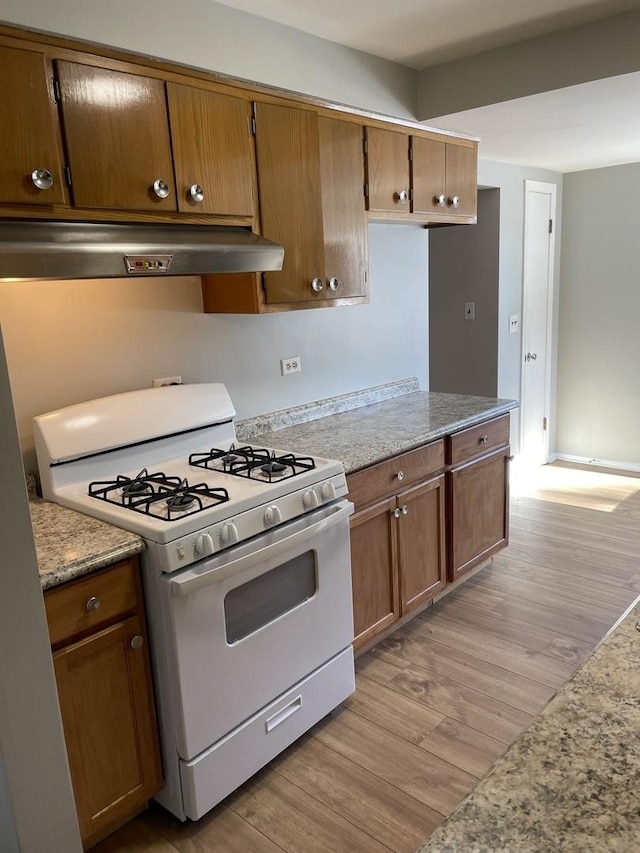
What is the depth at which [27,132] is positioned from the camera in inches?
67.7

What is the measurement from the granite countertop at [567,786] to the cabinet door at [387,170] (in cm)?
232

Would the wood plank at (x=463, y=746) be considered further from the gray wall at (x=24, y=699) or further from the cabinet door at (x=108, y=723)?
the gray wall at (x=24, y=699)

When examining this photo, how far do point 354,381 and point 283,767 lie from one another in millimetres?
1849

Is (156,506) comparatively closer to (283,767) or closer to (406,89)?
(283,767)

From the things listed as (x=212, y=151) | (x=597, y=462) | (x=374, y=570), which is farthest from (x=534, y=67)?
(x=597, y=462)

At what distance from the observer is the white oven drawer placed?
188 cm

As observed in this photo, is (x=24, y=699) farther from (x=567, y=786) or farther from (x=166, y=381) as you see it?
(x=166, y=381)

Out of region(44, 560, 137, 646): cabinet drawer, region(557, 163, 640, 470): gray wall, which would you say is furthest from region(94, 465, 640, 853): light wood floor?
region(557, 163, 640, 470): gray wall

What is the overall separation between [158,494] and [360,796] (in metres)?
1.14

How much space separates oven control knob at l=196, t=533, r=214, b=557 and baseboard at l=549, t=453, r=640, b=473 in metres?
4.38

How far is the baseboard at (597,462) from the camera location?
5.20 m

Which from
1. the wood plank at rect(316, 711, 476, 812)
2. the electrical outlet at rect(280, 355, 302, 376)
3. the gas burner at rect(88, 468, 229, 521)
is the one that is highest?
the electrical outlet at rect(280, 355, 302, 376)

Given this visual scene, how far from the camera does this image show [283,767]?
217 cm

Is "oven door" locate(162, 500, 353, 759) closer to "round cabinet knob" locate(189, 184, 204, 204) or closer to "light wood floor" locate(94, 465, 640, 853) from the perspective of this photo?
"light wood floor" locate(94, 465, 640, 853)
